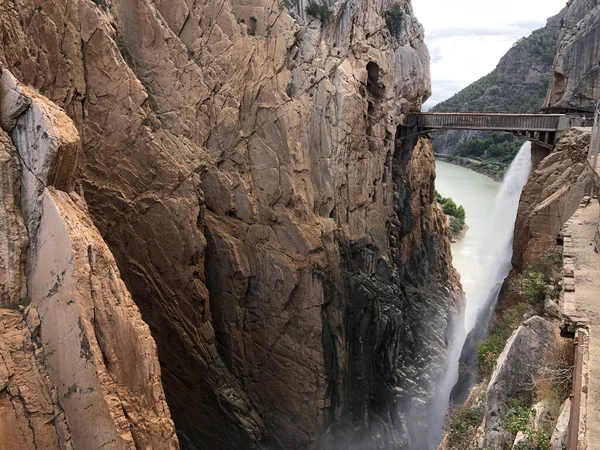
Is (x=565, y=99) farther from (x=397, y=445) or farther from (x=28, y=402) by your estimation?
(x=28, y=402)

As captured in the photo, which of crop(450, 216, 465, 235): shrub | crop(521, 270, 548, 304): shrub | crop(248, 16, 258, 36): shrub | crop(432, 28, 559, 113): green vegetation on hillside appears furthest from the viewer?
crop(432, 28, 559, 113): green vegetation on hillside

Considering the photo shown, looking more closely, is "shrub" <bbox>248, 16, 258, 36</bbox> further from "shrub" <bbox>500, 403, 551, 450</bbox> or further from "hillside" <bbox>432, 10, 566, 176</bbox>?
"hillside" <bbox>432, 10, 566, 176</bbox>

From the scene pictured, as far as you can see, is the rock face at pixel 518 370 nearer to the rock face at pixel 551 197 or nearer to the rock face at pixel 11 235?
the rock face at pixel 551 197

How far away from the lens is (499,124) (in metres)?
25.1

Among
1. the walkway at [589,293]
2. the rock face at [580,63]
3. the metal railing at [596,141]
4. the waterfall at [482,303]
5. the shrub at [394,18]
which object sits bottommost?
the waterfall at [482,303]

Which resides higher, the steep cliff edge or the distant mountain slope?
the distant mountain slope

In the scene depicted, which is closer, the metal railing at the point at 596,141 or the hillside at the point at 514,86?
the metal railing at the point at 596,141

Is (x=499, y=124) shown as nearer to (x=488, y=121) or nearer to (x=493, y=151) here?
(x=488, y=121)

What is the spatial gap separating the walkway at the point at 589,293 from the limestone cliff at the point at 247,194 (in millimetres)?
9159

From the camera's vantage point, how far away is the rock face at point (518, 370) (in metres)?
9.68

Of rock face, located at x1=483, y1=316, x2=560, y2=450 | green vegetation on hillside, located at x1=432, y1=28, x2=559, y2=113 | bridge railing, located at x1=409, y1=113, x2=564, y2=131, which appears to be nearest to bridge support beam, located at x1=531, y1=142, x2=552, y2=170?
bridge railing, located at x1=409, y1=113, x2=564, y2=131

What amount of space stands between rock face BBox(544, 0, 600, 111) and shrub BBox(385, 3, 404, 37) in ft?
27.2

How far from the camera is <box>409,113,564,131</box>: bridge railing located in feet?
78.1

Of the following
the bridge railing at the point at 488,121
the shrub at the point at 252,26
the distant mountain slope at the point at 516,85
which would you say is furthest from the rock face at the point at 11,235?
the distant mountain slope at the point at 516,85
